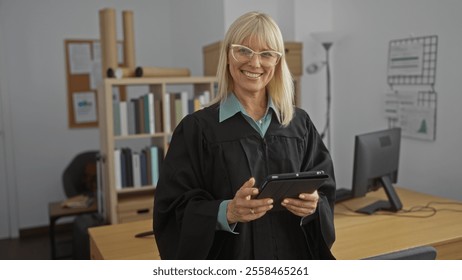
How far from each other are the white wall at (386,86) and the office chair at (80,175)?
1899mm

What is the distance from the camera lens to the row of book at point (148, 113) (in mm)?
3139

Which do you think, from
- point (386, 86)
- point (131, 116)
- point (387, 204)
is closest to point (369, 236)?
point (387, 204)

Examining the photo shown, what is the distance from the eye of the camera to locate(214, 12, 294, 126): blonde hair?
4.21 ft

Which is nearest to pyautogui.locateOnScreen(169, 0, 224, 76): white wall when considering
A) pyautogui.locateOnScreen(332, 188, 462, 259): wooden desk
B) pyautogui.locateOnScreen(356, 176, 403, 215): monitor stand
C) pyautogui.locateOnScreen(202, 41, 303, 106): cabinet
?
A: pyautogui.locateOnScreen(202, 41, 303, 106): cabinet

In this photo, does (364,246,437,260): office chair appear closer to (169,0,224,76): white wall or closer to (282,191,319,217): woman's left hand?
(282,191,319,217): woman's left hand

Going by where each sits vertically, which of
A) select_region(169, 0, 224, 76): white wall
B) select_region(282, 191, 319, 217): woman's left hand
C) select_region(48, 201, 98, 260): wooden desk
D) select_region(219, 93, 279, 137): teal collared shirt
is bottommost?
select_region(48, 201, 98, 260): wooden desk

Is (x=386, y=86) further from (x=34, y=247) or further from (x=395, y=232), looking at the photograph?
(x=34, y=247)

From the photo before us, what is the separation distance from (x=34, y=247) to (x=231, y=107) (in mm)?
3256

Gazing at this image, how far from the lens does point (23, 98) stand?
4.21 metres

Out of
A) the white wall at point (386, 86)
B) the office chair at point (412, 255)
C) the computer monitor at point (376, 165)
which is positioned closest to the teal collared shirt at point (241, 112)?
the office chair at point (412, 255)

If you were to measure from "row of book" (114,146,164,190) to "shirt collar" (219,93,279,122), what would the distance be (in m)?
1.86

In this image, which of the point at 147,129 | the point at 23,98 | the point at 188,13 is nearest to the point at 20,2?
the point at 23,98

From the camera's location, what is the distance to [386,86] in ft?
10.6

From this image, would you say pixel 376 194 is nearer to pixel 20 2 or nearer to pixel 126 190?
pixel 126 190
